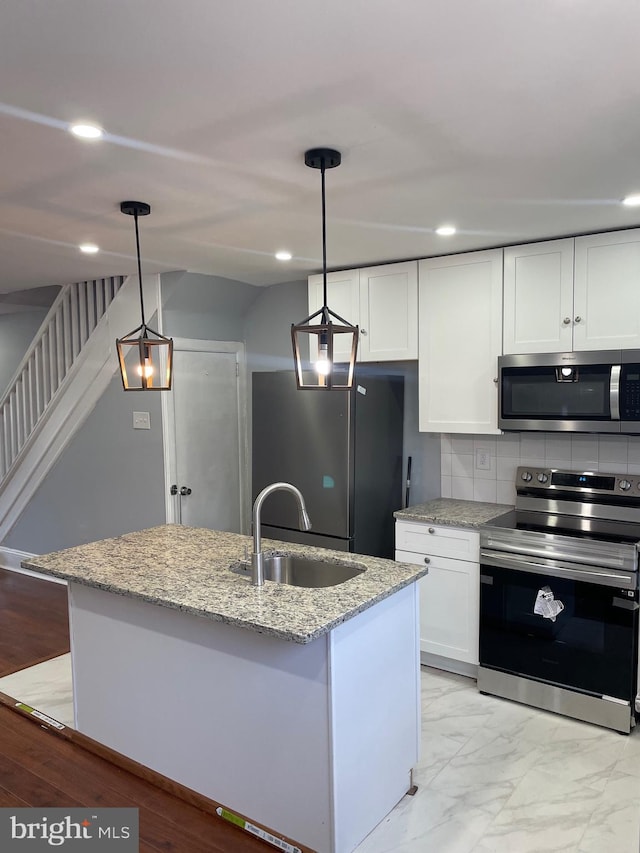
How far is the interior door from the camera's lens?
449 cm

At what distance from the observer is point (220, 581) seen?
7.76 ft

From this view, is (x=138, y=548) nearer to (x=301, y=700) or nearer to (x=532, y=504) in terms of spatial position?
(x=301, y=700)

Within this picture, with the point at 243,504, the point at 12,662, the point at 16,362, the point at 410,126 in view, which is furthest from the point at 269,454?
the point at 16,362

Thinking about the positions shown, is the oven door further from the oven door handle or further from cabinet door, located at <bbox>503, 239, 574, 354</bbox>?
cabinet door, located at <bbox>503, 239, 574, 354</bbox>

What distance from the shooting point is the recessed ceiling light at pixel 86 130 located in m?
1.86

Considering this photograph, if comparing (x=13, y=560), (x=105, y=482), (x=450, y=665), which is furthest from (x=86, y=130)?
(x=13, y=560)

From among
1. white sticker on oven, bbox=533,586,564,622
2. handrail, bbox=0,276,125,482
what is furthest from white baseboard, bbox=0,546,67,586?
white sticker on oven, bbox=533,586,564,622

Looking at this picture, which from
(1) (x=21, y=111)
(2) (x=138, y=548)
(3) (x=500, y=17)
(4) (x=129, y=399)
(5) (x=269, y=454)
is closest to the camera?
(3) (x=500, y=17)

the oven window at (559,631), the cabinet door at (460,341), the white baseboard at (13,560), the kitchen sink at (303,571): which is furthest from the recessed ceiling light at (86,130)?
the white baseboard at (13,560)

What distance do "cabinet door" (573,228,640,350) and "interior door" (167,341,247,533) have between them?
2.61 meters

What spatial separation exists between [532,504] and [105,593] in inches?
91.9

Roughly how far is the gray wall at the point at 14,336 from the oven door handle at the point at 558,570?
16.5 feet

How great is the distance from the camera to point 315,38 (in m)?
1.40

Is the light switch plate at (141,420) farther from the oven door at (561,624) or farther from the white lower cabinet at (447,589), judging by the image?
the oven door at (561,624)
